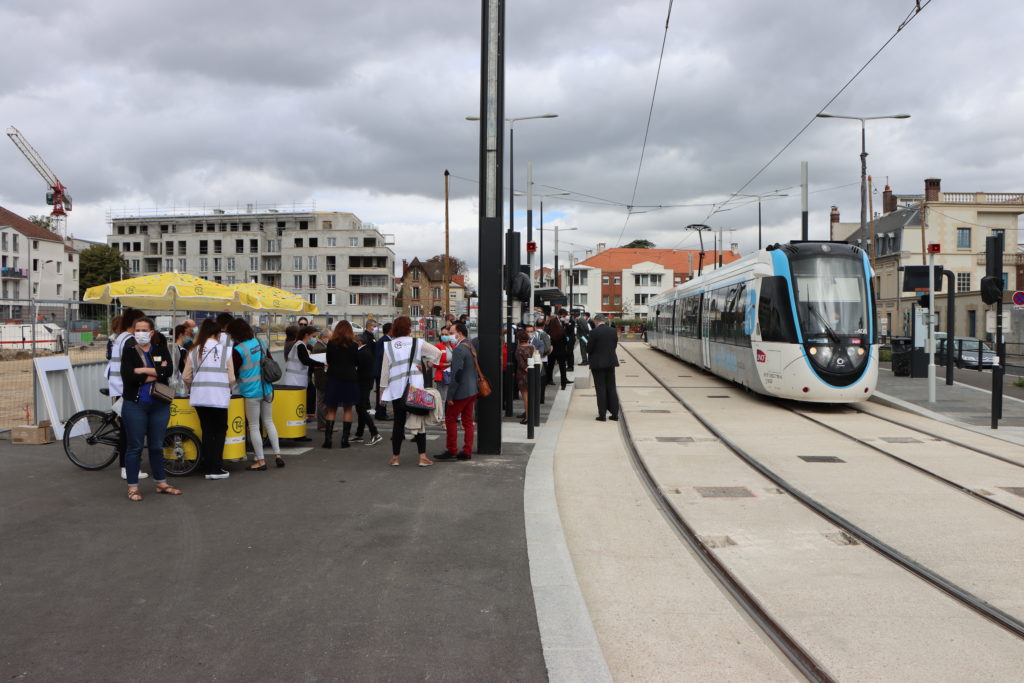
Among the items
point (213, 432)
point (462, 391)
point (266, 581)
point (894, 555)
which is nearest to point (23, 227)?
point (213, 432)

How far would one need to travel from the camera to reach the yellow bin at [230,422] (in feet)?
28.8

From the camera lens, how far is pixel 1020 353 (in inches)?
1532

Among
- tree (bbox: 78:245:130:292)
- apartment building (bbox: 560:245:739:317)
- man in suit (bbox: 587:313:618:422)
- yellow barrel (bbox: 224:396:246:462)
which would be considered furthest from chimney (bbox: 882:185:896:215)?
tree (bbox: 78:245:130:292)

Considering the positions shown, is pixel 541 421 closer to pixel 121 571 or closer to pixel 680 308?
pixel 121 571

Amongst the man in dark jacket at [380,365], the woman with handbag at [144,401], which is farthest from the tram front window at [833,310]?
the woman with handbag at [144,401]

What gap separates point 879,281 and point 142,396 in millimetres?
65433

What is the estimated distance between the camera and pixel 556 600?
4812 millimetres

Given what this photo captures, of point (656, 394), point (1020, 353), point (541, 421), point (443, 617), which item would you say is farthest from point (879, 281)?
point (443, 617)

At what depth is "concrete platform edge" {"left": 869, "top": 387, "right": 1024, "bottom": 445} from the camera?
1197 cm

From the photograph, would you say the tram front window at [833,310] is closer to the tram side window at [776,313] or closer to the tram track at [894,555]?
the tram side window at [776,313]

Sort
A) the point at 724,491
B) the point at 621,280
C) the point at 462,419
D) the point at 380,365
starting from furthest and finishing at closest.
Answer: the point at 621,280 < the point at 380,365 < the point at 462,419 < the point at 724,491

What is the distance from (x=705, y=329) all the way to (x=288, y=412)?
49.2 feet

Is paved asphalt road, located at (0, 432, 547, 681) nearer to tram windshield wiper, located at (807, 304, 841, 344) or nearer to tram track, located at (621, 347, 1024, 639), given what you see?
tram track, located at (621, 347, 1024, 639)

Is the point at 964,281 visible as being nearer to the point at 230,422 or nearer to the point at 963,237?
the point at 963,237
